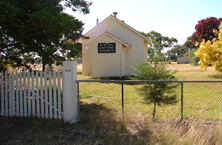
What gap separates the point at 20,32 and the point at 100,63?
1077cm

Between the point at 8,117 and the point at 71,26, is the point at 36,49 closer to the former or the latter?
the point at 71,26

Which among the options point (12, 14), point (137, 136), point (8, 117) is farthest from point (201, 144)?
point (12, 14)

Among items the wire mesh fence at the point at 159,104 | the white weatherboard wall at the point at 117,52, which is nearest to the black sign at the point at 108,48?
the white weatherboard wall at the point at 117,52

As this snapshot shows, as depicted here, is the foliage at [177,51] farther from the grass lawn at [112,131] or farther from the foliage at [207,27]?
the grass lawn at [112,131]

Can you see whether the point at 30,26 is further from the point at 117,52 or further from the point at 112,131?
the point at 117,52

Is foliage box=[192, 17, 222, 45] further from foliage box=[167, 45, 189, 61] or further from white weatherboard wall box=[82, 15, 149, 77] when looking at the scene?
foliage box=[167, 45, 189, 61]

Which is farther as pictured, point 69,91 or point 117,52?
point 117,52

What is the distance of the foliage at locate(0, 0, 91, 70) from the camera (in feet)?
18.9

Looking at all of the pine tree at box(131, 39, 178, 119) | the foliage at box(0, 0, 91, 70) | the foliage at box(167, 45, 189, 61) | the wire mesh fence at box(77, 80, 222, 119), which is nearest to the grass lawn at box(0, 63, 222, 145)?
the wire mesh fence at box(77, 80, 222, 119)

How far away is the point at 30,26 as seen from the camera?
6004mm

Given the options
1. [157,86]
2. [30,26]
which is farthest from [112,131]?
[30,26]

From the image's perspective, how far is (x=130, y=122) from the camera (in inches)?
197

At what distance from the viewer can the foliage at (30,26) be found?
5764 millimetres

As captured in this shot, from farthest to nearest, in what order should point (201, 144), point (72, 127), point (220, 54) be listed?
point (220, 54) → point (72, 127) → point (201, 144)
